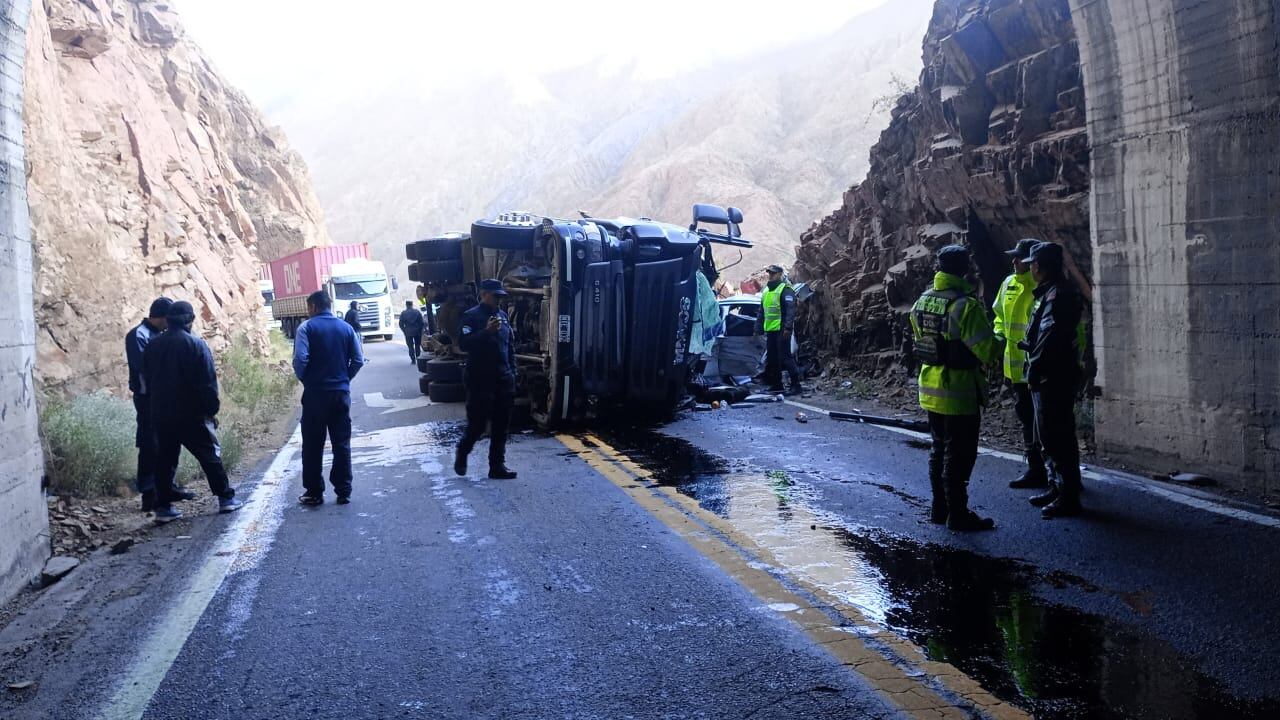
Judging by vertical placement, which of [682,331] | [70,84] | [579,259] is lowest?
[682,331]

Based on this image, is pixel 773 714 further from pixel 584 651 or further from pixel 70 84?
pixel 70 84

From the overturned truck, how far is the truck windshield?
2653 cm

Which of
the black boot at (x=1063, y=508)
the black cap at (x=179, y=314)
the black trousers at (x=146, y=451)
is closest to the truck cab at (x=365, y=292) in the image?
the black trousers at (x=146, y=451)

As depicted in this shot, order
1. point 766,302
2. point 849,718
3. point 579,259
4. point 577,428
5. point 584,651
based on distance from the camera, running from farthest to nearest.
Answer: point 766,302 < point 577,428 < point 579,259 < point 584,651 < point 849,718

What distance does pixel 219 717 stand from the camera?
377 cm

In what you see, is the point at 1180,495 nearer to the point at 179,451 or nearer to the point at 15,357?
the point at 179,451

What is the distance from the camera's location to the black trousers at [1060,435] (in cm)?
632

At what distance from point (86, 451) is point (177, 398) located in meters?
1.55

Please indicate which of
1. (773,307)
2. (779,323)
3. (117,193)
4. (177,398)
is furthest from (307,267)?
(177,398)

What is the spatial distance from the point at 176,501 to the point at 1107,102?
325 inches

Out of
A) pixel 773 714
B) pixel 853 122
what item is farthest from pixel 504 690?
pixel 853 122

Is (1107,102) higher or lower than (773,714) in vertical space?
higher

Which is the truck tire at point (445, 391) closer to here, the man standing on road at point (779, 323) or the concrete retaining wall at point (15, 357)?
the man standing on road at point (779, 323)

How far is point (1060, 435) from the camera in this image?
20.9 ft
